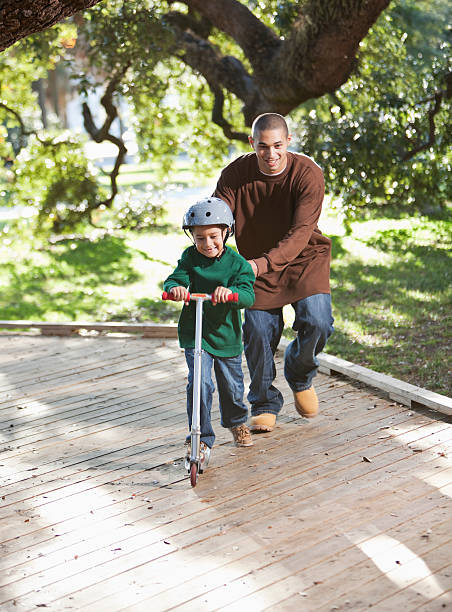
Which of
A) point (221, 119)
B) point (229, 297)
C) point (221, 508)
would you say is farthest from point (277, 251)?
point (221, 119)

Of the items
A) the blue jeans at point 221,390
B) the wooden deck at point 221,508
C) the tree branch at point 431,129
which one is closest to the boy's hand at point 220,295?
the blue jeans at point 221,390

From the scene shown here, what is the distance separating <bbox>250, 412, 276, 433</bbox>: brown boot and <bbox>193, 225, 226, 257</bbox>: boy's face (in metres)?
1.10

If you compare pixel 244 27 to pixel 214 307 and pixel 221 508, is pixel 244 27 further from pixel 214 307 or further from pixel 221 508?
pixel 221 508

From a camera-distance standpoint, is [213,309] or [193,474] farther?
[213,309]

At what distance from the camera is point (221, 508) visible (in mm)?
3881

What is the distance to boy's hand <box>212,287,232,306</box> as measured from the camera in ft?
13.3

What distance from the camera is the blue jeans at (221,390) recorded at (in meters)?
4.33

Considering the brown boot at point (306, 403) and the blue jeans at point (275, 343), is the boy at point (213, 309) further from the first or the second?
the brown boot at point (306, 403)

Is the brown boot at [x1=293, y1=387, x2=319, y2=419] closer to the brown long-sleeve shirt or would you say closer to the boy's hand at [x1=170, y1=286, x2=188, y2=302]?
the brown long-sleeve shirt

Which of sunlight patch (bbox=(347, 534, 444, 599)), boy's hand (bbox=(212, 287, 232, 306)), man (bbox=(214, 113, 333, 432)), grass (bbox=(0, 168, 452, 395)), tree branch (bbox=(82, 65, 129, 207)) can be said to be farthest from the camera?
tree branch (bbox=(82, 65, 129, 207))

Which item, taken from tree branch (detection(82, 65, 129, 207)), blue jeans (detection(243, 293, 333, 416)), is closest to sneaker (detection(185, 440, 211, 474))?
blue jeans (detection(243, 293, 333, 416))

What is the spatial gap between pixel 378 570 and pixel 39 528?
5.13 ft

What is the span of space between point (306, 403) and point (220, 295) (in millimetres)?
1235

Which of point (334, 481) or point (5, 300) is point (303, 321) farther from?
point (5, 300)
